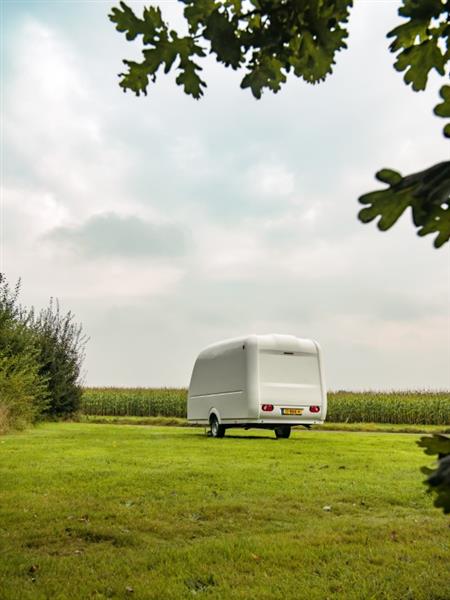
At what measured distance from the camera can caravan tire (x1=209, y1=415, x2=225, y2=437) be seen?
18953 mm

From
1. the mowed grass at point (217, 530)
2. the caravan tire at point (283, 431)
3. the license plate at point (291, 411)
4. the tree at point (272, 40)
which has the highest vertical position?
the license plate at point (291, 411)

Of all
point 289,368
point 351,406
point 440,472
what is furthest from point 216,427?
point 440,472

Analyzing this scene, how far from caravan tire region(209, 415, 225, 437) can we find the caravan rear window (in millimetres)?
2277

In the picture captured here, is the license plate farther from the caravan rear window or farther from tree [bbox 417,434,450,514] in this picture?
tree [bbox 417,434,450,514]

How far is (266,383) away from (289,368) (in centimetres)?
88

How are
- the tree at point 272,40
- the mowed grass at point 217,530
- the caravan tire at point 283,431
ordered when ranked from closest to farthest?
the tree at point 272,40
the mowed grass at point 217,530
the caravan tire at point 283,431

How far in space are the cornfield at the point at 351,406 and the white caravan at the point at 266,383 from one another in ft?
45.7

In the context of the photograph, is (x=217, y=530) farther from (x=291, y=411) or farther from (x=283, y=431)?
(x=283, y=431)

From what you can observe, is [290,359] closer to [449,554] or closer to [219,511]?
[219,511]

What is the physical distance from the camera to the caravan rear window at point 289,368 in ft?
58.2

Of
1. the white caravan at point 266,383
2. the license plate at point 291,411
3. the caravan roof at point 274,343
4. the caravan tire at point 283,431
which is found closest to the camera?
the white caravan at point 266,383

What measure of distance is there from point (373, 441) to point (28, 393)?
11793mm

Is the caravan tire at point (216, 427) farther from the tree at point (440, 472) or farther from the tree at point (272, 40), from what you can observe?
the tree at point (440, 472)

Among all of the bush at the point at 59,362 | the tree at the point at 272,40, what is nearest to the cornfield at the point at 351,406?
the bush at the point at 59,362
